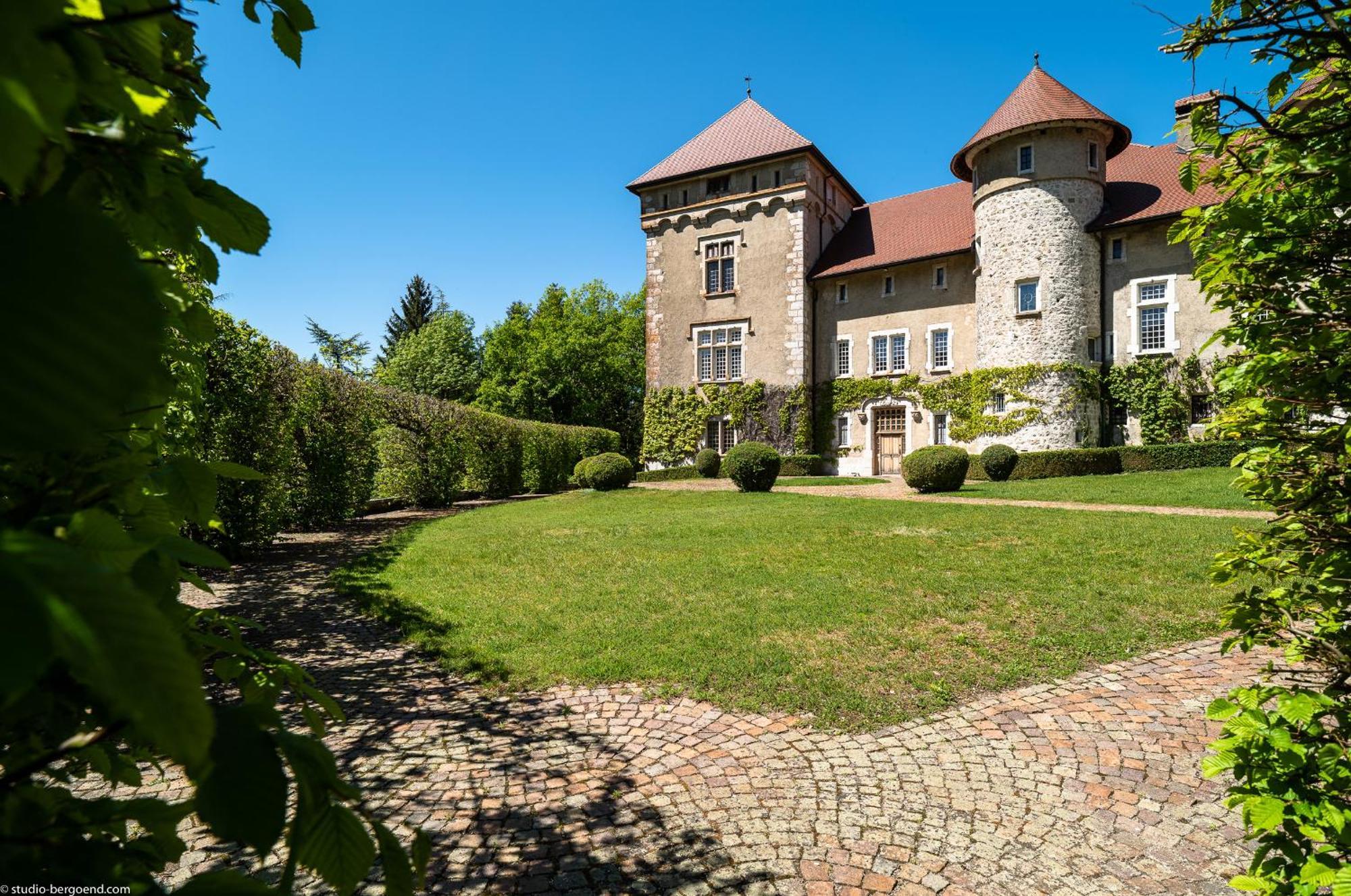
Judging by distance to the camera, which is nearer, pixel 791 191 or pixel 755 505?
pixel 755 505

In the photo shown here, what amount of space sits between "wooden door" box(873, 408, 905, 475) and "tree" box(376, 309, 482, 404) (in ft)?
97.0

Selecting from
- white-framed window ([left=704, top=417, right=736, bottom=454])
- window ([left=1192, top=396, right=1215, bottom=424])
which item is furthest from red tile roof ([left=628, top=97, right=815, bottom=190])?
window ([left=1192, top=396, right=1215, bottom=424])

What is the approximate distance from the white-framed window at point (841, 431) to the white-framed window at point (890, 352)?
7.49ft

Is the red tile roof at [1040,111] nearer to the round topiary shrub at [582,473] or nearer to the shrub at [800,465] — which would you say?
the shrub at [800,465]

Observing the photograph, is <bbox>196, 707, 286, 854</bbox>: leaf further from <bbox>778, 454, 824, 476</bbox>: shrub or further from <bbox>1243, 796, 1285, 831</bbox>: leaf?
<bbox>778, 454, 824, 476</bbox>: shrub

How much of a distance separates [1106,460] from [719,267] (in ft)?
54.5

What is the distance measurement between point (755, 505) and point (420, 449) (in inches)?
352

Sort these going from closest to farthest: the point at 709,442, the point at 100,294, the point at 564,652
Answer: the point at 100,294
the point at 564,652
the point at 709,442

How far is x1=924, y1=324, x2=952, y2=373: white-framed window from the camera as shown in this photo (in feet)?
85.9

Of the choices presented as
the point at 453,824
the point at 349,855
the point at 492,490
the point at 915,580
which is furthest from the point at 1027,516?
the point at 492,490

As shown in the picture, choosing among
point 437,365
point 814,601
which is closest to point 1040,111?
point 814,601

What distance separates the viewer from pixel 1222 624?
267 cm

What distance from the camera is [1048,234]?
2336 centimetres

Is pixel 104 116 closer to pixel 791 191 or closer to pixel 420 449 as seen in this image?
pixel 420 449
